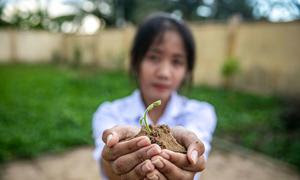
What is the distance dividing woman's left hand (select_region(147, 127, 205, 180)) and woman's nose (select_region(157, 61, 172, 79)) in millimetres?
827

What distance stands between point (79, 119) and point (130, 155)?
4962mm

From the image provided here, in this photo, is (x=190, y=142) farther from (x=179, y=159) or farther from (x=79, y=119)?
(x=79, y=119)

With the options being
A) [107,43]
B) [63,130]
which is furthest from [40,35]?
[63,130]

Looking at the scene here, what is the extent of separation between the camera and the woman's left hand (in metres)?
0.86

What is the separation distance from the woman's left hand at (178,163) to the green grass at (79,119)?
354 centimetres

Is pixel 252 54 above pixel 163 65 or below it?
below

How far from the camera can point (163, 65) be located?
179 centimetres

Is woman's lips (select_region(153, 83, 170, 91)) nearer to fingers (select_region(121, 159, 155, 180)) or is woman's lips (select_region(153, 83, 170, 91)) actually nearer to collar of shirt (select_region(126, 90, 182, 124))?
collar of shirt (select_region(126, 90, 182, 124))

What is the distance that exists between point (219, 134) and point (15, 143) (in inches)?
127

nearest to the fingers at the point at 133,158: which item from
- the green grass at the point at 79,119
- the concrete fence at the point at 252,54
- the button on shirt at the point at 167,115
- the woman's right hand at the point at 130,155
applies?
the woman's right hand at the point at 130,155

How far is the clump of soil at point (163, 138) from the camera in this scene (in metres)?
0.93

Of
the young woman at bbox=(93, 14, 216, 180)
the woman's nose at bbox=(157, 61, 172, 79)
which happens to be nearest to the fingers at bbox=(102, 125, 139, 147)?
the young woman at bbox=(93, 14, 216, 180)

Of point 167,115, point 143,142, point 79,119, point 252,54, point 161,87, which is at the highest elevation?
point 143,142

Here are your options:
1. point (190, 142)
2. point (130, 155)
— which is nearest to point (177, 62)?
point (190, 142)
